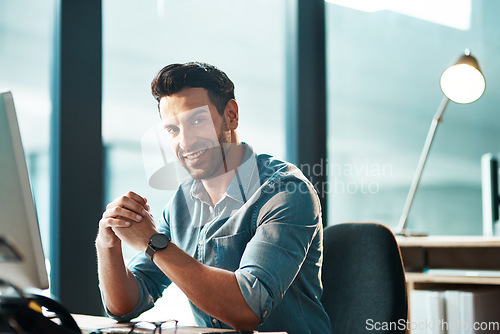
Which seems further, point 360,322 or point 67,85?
point 67,85

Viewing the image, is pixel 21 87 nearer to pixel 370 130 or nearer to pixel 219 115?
pixel 219 115

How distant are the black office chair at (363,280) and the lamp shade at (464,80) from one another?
119 centimetres

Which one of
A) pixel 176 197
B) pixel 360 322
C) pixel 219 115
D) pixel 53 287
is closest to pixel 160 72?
pixel 219 115

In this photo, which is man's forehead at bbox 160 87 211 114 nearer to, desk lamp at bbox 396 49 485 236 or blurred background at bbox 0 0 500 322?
blurred background at bbox 0 0 500 322

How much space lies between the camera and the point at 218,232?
4.18 feet

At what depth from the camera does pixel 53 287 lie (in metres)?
1.80

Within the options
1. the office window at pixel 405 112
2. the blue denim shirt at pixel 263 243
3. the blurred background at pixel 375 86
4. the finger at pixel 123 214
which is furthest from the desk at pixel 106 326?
the office window at pixel 405 112

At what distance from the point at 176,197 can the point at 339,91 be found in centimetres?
173

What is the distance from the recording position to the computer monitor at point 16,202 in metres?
0.87

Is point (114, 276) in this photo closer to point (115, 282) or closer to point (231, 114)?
point (115, 282)

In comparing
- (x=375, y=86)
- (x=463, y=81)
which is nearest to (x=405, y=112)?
(x=375, y=86)

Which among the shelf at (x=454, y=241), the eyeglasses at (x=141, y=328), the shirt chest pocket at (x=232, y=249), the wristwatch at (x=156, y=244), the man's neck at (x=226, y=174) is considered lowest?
the eyeglasses at (x=141, y=328)

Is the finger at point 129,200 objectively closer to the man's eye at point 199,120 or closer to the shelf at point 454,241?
the man's eye at point 199,120

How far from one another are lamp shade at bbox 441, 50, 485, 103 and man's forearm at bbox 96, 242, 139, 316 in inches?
66.2
